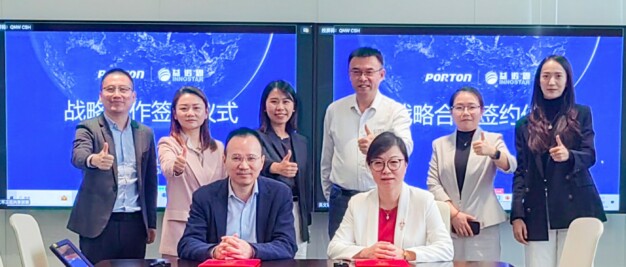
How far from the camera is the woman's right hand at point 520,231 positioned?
13.5 ft

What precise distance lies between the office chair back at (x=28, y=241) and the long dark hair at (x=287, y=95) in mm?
1461

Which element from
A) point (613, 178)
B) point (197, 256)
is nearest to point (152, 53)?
point (197, 256)

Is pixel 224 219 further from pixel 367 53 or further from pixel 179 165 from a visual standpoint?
pixel 367 53

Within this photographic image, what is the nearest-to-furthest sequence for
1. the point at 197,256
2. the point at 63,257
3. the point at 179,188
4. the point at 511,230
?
the point at 63,257 → the point at 197,256 → the point at 179,188 → the point at 511,230

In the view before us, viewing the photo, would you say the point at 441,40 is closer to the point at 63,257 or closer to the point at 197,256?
the point at 197,256

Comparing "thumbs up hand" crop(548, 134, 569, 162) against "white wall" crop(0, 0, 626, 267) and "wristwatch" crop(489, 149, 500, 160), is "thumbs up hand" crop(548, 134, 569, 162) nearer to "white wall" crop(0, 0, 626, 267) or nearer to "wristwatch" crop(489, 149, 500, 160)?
"wristwatch" crop(489, 149, 500, 160)

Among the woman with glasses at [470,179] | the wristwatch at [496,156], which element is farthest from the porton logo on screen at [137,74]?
the wristwatch at [496,156]

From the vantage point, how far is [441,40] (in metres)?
4.15

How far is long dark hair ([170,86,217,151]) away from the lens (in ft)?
13.4

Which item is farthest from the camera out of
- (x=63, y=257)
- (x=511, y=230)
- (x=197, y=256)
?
(x=511, y=230)

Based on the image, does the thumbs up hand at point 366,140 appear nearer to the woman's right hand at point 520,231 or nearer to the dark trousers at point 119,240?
the woman's right hand at point 520,231

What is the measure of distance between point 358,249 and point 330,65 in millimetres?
1360

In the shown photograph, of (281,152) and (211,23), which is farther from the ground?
(211,23)

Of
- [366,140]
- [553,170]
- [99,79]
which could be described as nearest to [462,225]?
[553,170]
